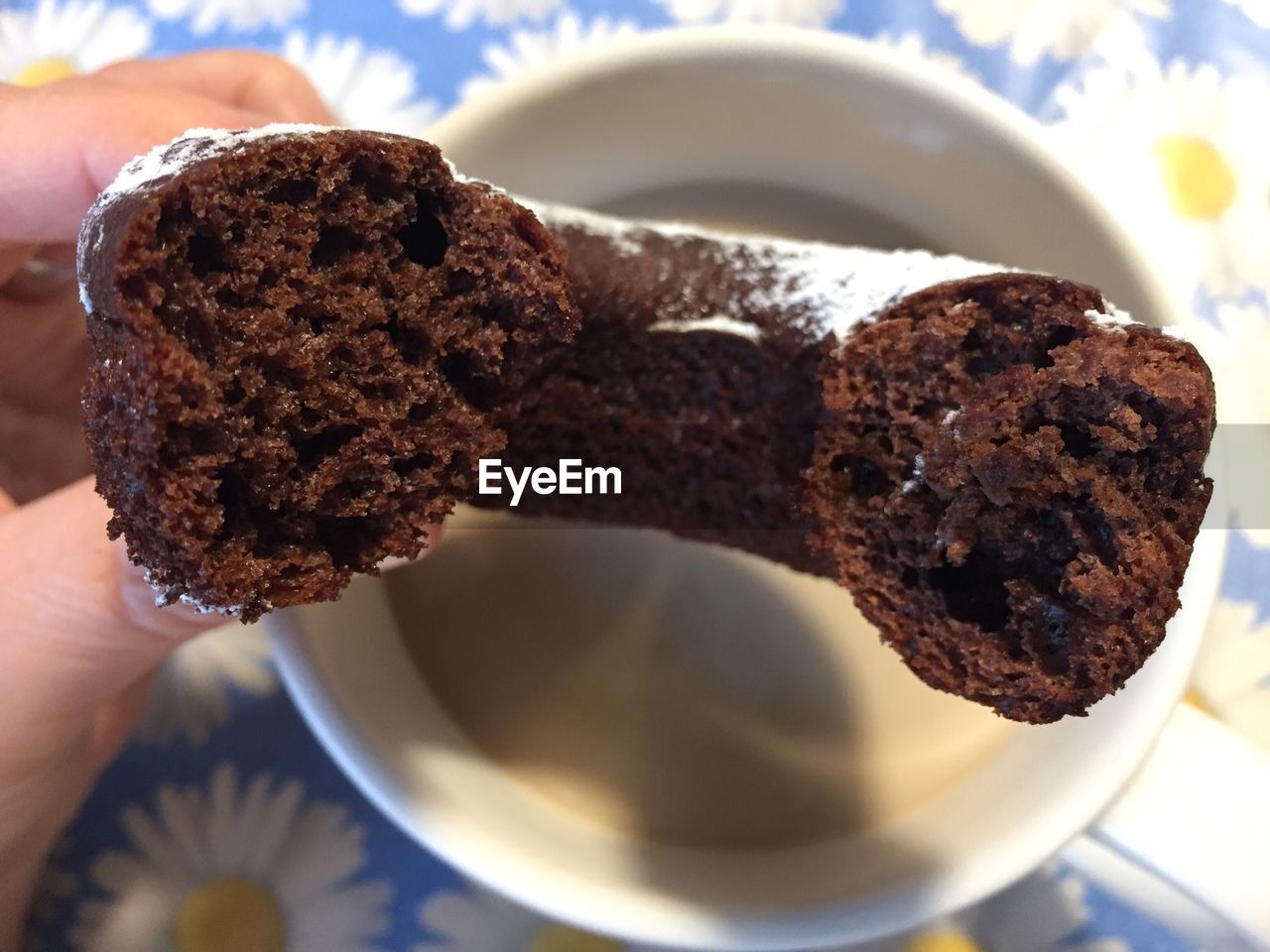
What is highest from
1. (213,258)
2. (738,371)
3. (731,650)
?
(738,371)

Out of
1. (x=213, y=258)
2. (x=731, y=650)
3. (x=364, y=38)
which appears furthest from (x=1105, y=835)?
(x=364, y=38)

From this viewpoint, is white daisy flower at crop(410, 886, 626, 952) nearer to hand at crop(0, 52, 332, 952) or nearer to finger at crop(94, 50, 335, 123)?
hand at crop(0, 52, 332, 952)

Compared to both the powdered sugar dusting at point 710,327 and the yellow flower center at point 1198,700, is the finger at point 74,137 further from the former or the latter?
the yellow flower center at point 1198,700

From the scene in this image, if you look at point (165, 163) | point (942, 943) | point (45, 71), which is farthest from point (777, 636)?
point (45, 71)

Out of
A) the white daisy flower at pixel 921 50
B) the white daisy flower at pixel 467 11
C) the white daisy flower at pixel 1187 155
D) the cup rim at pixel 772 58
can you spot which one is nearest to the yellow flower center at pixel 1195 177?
the white daisy flower at pixel 1187 155

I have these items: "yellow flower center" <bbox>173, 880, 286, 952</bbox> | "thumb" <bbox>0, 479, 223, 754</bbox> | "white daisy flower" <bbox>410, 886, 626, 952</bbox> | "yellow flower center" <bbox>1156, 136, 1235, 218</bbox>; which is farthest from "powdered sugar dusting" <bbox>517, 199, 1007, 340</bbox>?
"yellow flower center" <bbox>173, 880, 286, 952</bbox>

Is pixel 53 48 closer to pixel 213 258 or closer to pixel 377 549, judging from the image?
pixel 213 258

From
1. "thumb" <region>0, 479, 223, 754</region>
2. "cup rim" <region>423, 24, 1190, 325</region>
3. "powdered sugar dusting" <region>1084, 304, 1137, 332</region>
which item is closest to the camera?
"powdered sugar dusting" <region>1084, 304, 1137, 332</region>
